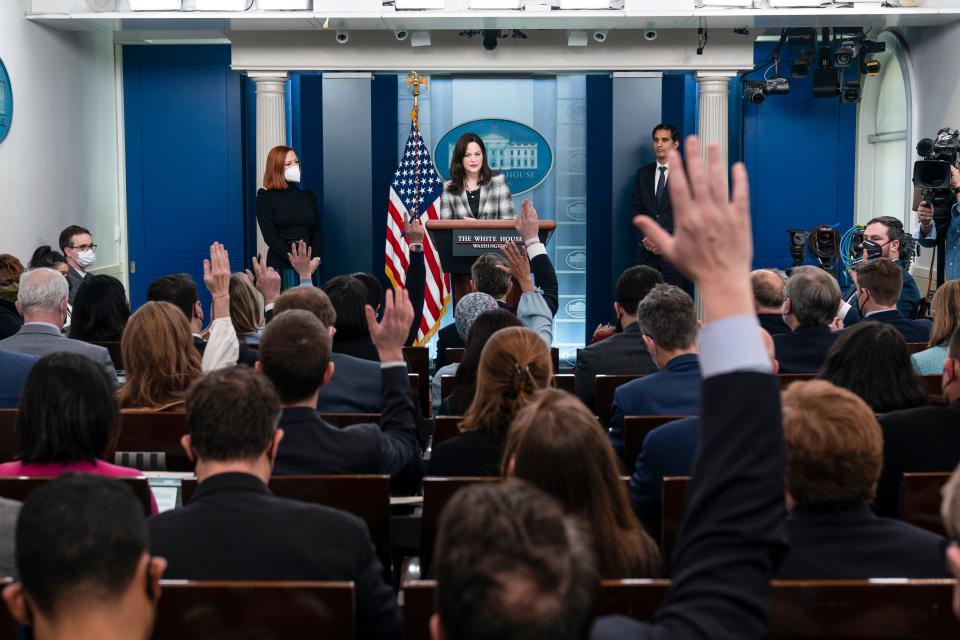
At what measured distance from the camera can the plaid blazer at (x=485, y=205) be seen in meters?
8.05

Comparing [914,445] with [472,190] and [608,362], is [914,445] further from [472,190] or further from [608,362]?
[472,190]

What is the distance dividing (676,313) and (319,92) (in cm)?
695

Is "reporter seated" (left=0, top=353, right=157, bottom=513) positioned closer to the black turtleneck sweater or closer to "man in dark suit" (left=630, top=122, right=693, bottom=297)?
the black turtleneck sweater

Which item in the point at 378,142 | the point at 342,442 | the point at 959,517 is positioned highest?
the point at 378,142

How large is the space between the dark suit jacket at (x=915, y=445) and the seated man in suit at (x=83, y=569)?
222 cm

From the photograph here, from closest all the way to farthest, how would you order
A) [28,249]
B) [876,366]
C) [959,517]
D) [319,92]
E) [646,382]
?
[959,517] → [876,366] → [646,382] → [28,249] → [319,92]

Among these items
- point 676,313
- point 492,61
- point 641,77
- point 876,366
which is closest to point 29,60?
point 492,61

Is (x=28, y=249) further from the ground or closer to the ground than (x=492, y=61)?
closer to the ground

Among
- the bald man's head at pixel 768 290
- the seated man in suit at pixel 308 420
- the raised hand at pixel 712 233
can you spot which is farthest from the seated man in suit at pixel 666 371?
the raised hand at pixel 712 233

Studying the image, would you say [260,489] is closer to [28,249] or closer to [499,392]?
[499,392]

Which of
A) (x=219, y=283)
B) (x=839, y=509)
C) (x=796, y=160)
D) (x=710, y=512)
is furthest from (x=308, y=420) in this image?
(x=796, y=160)

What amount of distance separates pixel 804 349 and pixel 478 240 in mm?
2757

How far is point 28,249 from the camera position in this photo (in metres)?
8.41

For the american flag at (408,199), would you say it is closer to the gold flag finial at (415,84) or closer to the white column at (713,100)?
the gold flag finial at (415,84)
